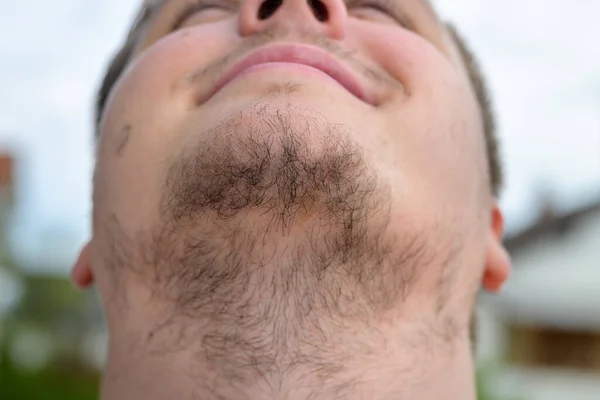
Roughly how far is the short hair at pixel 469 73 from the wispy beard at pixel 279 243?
51 centimetres

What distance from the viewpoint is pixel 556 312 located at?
4930mm

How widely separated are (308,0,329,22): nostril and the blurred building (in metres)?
3.91

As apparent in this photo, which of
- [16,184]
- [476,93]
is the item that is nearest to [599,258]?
[476,93]

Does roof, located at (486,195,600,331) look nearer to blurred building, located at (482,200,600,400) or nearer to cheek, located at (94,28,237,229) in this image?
blurred building, located at (482,200,600,400)

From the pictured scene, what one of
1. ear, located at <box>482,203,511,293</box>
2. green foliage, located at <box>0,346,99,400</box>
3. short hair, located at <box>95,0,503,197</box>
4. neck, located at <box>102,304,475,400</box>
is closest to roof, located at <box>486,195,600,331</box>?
short hair, located at <box>95,0,503,197</box>

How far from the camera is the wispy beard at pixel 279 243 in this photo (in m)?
0.83

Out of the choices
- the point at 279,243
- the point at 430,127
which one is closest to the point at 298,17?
the point at 430,127

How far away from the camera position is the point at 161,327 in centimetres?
88

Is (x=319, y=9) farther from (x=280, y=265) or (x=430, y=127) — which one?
(x=280, y=265)

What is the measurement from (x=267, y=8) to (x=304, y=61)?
0.16 metres

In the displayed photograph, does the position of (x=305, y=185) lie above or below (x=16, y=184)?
above

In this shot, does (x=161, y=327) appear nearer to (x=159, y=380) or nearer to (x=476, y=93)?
(x=159, y=380)

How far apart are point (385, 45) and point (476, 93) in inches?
13.8

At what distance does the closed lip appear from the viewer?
3.08 feet
